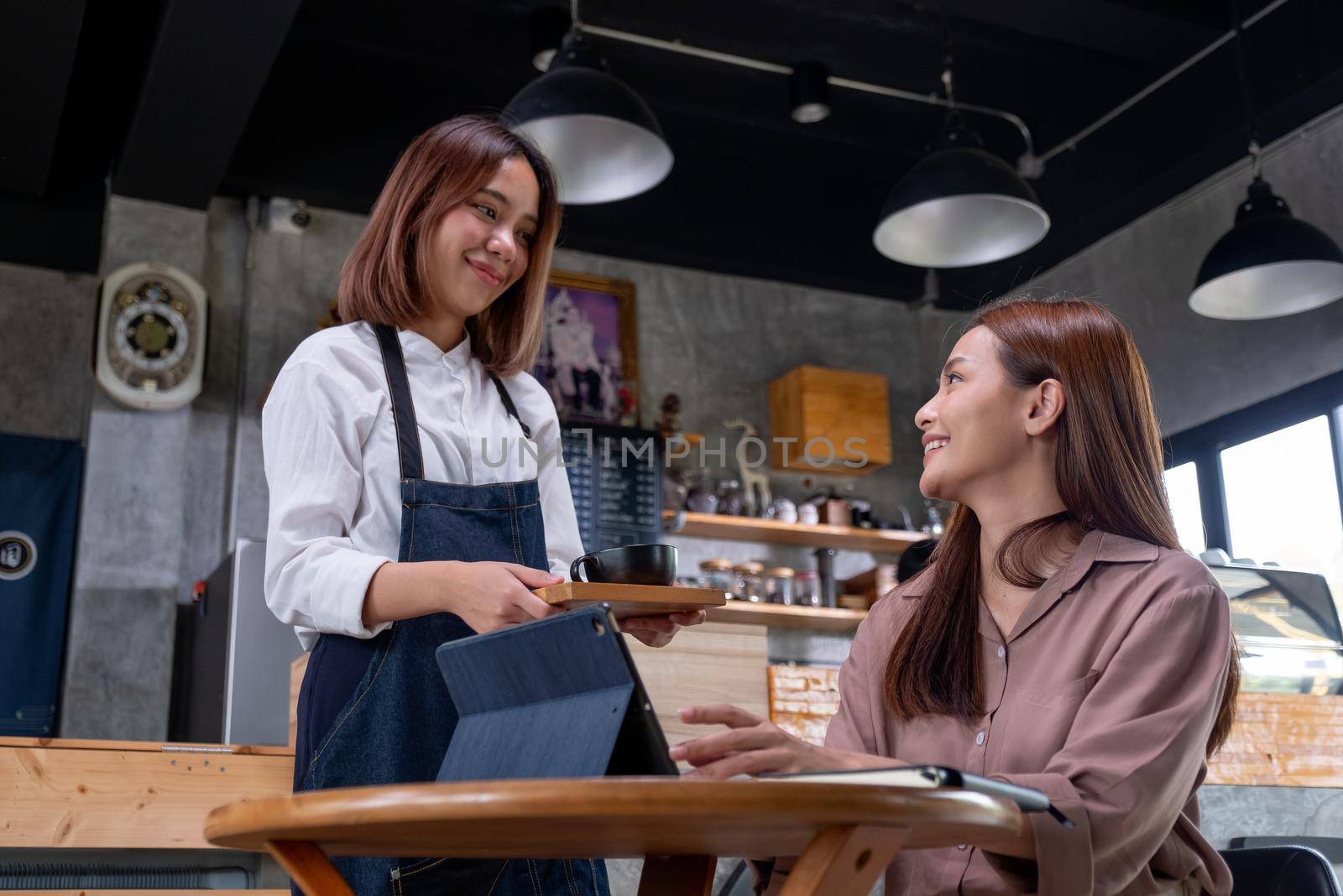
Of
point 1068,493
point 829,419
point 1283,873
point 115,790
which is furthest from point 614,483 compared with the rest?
point 1283,873

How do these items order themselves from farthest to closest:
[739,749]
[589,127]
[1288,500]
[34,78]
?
[1288,500] < [34,78] < [589,127] < [739,749]

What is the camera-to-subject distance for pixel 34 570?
5555mm

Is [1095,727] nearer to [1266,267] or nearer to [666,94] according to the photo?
[1266,267]

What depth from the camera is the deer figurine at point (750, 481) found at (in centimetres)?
683

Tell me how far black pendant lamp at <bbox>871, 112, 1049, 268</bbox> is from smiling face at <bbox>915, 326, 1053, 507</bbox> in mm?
2711

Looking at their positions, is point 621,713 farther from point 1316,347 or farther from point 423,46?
point 1316,347

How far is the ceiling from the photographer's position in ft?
16.6

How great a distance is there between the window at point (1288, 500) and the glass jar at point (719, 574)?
2332 mm

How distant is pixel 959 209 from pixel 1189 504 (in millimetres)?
2496

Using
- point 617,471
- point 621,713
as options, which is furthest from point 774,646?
point 621,713

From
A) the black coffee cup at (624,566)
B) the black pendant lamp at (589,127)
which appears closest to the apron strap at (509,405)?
the black coffee cup at (624,566)

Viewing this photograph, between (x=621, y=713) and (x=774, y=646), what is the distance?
5.72 meters

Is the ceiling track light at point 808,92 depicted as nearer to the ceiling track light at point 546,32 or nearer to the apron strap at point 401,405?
the ceiling track light at point 546,32

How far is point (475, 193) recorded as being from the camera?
178 centimetres
